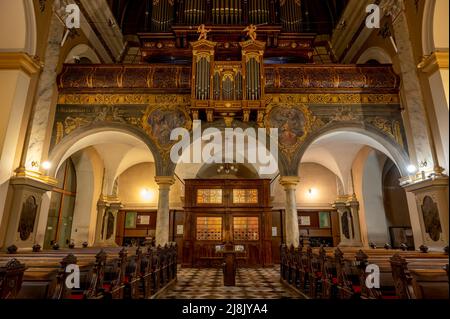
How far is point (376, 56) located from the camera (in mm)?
9859

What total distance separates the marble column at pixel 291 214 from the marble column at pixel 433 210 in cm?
294

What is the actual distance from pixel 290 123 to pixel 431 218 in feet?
13.5

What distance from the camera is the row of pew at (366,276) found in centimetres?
287

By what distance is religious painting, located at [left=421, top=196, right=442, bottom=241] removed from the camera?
21.7 ft

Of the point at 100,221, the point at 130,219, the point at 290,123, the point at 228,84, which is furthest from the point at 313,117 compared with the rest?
the point at 130,219

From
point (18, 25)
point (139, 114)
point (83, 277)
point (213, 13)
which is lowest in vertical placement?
point (83, 277)

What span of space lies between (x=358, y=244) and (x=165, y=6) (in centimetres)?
1188

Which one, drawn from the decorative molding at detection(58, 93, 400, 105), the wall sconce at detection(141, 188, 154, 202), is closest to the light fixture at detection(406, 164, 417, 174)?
the decorative molding at detection(58, 93, 400, 105)

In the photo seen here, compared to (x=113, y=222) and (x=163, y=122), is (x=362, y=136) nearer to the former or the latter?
(x=163, y=122)

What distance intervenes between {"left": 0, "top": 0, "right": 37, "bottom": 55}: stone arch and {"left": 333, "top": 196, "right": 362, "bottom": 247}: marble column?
1172 cm

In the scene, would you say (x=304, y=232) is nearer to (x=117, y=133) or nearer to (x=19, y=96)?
(x=117, y=133)
